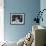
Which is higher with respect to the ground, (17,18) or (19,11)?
(19,11)

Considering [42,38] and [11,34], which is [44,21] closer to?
[11,34]

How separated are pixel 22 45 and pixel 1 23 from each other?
201cm

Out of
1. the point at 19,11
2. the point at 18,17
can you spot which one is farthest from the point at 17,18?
the point at 19,11

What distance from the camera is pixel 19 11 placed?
5773 millimetres

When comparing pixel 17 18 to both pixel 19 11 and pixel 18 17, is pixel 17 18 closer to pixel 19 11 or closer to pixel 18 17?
pixel 18 17

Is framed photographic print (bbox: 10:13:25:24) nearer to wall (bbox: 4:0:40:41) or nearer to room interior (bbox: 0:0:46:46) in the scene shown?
room interior (bbox: 0:0:46:46)

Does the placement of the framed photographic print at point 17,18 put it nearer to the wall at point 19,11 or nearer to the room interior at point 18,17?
the room interior at point 18,17

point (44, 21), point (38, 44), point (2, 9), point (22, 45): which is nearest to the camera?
point (38, 44)

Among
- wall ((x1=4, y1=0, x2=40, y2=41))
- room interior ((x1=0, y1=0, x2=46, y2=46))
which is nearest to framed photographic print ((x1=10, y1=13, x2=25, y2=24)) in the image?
room interior ((x1=0, y1=0, x2=46, y2=46))

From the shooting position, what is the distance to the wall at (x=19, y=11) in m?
A: 5.74

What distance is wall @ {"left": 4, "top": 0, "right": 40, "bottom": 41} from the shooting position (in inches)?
226

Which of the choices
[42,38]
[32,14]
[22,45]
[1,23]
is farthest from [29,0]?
[42,38]

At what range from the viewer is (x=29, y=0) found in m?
5.82

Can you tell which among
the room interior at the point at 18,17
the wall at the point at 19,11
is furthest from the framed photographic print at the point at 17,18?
the wall at the point at 19,11
